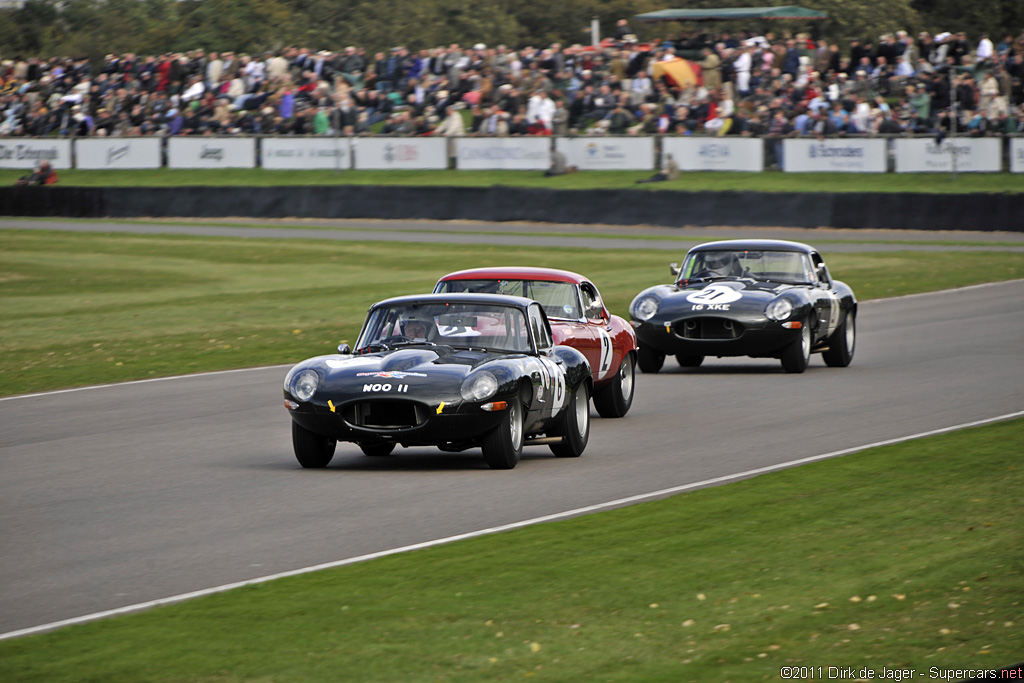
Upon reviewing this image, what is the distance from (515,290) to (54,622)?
22.8 ft

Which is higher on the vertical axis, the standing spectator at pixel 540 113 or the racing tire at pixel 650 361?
the standing spectator at pixel 540 113

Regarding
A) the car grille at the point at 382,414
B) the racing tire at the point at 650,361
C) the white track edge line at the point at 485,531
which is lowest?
the racing tire at the point at 650,361

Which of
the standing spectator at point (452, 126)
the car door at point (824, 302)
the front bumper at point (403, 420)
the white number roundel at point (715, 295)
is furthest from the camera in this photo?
the standing spectator at point (452, 126)

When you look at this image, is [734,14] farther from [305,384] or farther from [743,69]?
[305,384]

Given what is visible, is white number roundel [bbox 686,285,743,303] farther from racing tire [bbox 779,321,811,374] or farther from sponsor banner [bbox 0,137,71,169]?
sponsor banner [bbox 0,137,71,169]

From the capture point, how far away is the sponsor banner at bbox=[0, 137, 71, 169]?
47844 mm

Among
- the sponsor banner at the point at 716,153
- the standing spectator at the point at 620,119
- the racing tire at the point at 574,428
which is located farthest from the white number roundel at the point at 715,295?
the standing spectator at the point at 620,119

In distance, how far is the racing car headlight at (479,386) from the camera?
9.35 metres

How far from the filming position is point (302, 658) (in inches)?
217

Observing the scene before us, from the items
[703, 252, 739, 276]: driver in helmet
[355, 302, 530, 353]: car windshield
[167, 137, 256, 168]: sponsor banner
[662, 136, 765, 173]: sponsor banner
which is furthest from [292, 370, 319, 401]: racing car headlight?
[167, 137, 256, 168]: sponsor banner

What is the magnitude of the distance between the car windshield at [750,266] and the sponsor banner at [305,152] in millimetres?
28985

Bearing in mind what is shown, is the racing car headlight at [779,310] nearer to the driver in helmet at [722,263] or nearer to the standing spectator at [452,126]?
the driver in helmet at [722,263]

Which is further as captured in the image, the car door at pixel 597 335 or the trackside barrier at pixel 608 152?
the trackside barrier at pixel 608 152

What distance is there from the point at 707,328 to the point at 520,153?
2783cm
